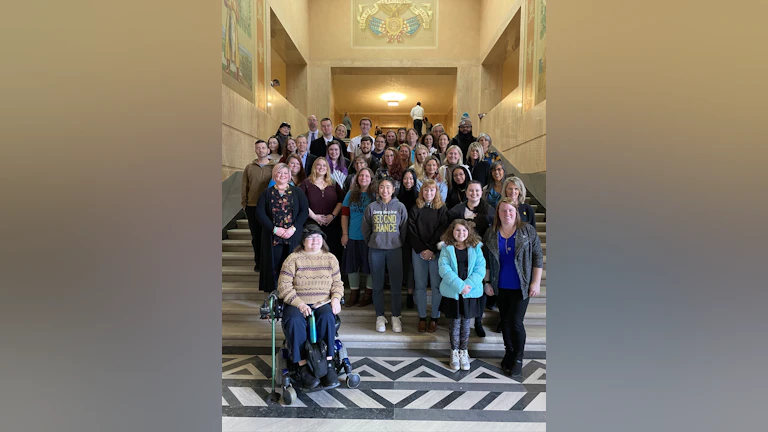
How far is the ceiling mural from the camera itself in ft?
40.3

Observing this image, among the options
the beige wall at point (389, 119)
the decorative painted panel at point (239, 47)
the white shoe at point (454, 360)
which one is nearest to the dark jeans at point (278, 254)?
the white shoe at point (454, 360)

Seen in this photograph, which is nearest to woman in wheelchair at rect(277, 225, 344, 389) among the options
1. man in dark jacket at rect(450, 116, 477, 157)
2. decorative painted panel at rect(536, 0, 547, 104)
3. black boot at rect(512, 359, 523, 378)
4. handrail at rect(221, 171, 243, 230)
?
black boot at rect(512, 359, 523, 378)

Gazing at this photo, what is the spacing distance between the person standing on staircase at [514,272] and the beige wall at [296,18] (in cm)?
826

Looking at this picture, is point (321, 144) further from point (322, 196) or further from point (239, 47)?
point (239, 47)

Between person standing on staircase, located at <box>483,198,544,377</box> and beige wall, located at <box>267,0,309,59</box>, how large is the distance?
8261 mm

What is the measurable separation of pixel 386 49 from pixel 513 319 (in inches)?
436

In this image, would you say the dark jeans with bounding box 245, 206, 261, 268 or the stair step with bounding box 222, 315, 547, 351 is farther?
the dark jeans with bounding box 245, 206, 261, 268

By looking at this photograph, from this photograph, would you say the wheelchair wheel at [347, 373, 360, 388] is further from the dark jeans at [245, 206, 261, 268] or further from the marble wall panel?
the marble wall panel

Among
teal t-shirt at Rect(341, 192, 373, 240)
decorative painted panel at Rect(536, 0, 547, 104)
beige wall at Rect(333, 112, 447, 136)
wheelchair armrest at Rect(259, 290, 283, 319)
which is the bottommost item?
wheelchair armrest at Rect(259, 290, 283, 319)

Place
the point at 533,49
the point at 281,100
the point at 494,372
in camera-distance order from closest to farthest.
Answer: the point at 494,372
the point at 533,49
the point at 281,100
